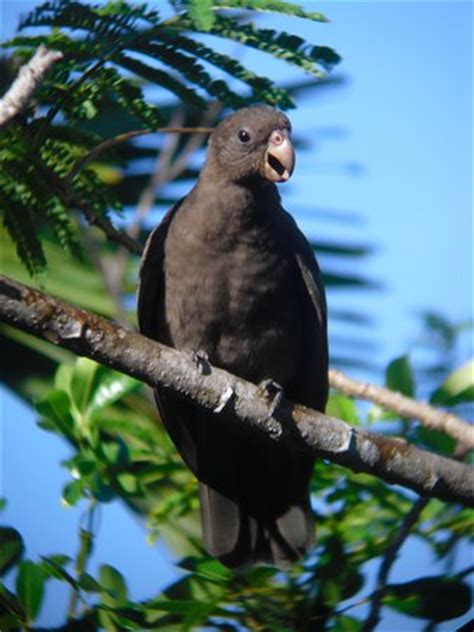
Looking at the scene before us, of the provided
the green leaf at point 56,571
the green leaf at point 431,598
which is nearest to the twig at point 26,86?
the green leaf at point 56,571

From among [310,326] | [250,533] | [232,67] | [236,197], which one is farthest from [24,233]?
[250,533]

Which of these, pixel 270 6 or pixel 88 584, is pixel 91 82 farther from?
pixel 88 584

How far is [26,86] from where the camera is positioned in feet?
13.1

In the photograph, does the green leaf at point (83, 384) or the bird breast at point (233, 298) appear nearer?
the green leaf at point (83, 384)

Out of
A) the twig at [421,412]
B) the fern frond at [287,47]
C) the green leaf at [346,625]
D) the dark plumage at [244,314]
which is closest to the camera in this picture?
the green leaf at [346,625]

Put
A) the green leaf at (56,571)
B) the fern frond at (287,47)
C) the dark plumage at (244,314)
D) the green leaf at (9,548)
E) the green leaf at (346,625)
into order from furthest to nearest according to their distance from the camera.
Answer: the dark plumage at (244,314) < the fern frond at (287,47) < the green leaf at (9,548) < the green leaf at (346,625) < the green leaf at (56,571)

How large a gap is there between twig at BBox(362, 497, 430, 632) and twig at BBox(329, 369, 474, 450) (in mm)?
481

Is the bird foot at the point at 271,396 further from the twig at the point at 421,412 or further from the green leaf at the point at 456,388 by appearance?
the green leaf at the point at 456,388

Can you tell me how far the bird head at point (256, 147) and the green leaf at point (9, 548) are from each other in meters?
1.79

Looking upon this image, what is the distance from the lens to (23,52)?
4.17 metres

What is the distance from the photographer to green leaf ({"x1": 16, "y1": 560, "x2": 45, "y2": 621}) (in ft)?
11.4

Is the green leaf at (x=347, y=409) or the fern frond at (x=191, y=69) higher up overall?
the fern frond at (x=191, y=69)

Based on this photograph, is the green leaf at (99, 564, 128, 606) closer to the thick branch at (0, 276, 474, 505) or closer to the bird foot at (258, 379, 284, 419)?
the thick branch at (0, 276, 474, 505)

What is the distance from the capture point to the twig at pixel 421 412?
4574mm
